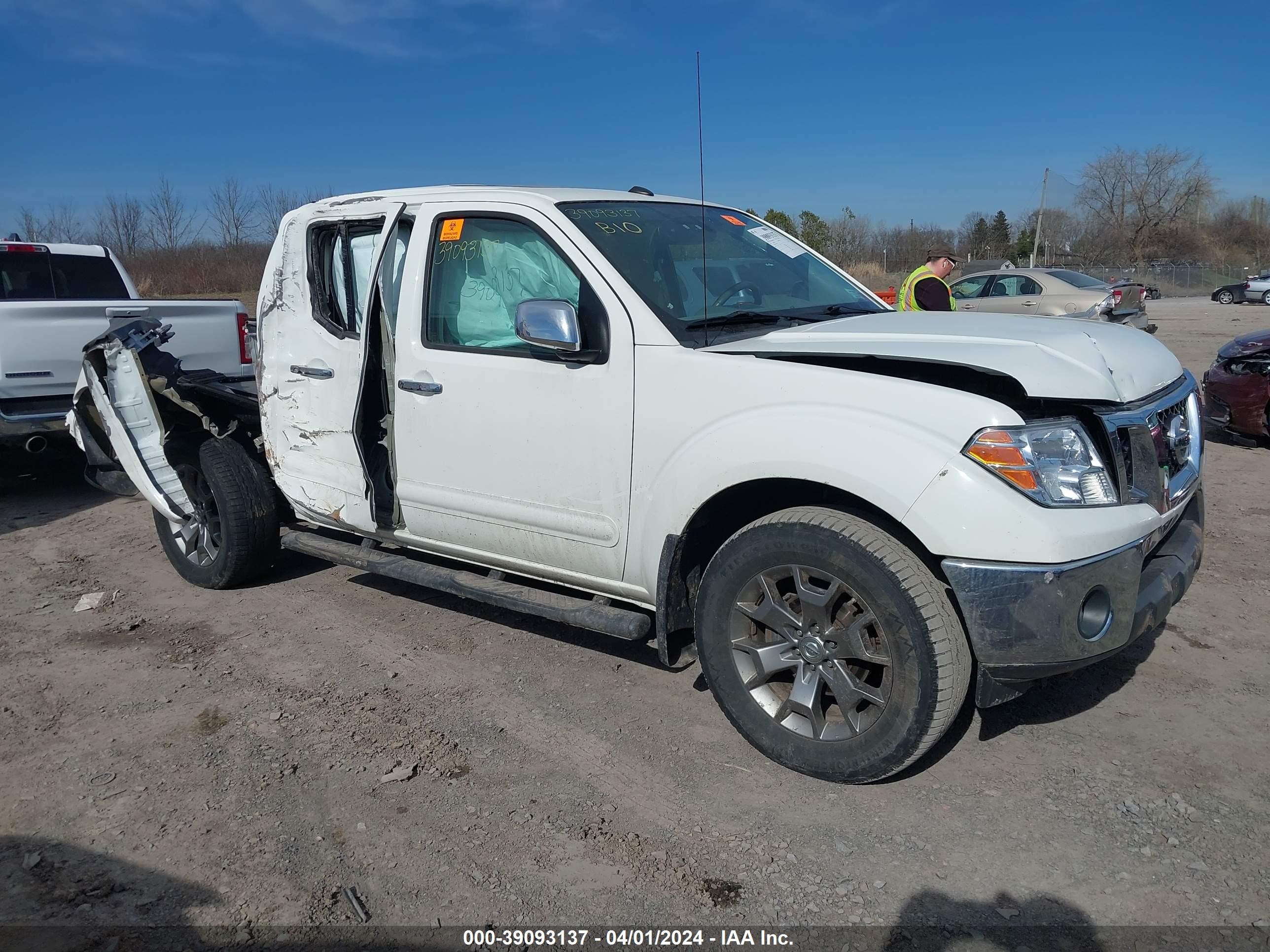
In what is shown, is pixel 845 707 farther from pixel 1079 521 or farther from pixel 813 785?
pixel 1079 521

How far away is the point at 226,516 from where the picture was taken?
512 centimetres

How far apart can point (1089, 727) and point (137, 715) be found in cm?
369

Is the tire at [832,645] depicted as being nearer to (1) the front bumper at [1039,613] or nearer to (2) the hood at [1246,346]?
(1) the front bumper at [1039,613]

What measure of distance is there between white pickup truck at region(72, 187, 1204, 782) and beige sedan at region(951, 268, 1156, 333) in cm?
1298

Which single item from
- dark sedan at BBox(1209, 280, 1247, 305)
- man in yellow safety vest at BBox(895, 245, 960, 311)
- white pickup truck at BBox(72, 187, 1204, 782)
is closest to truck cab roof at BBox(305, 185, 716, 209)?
white pickup truck at BBox(72, 187, 1204, 782)

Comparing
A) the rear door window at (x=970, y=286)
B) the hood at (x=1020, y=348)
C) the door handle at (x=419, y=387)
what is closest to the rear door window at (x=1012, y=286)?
the rear door window at (x=970, y=286)

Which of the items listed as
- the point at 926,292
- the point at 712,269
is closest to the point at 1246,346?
the point at 926,292

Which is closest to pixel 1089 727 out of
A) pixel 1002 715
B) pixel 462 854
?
pixel 1002 715

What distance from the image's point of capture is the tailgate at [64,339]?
6809 mm

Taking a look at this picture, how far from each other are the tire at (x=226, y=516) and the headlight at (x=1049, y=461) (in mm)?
3827

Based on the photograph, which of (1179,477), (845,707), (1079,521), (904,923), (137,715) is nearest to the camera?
(904,923)

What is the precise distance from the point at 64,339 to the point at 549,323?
17.0 feet

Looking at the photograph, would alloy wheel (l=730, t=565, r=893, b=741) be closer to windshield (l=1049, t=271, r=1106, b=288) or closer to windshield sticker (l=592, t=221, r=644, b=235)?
windshield sticker (l=592, t=221, r=644, b=235)

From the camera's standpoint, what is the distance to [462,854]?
2934 millimetres
